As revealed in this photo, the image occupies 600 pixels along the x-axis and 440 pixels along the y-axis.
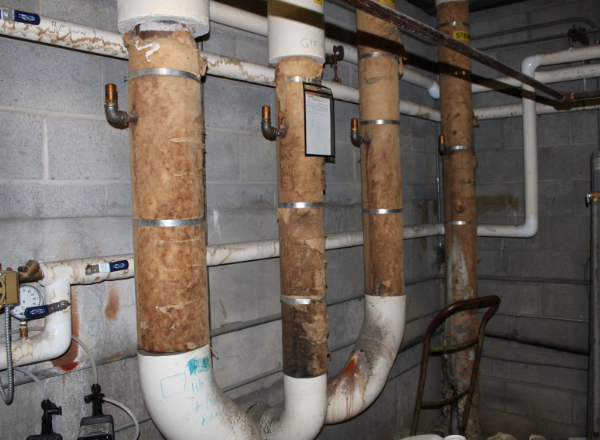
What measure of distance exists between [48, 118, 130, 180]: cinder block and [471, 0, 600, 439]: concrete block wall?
90.0 inches

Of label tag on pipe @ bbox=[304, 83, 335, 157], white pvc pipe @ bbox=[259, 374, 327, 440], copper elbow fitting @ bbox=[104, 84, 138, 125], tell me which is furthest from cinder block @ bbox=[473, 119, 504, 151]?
copper elbow fitting @ bbox=[104, 84, 138, 125]

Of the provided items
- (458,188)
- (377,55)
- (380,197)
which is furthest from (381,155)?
(458,188)

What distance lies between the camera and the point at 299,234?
1.61 m

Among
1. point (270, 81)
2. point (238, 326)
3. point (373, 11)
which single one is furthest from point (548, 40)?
point (238, 326)

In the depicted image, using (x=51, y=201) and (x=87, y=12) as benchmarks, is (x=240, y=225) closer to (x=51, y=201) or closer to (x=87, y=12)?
(x=51, y=201)

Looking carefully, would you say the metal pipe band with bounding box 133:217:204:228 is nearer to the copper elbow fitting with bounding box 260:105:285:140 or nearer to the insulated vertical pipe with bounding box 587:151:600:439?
the copper elbow fitting with bounding box 260:105:285:140

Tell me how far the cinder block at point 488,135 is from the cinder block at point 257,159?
1.64 m

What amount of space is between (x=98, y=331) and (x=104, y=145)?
57cm

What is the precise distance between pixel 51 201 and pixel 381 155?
1295mm

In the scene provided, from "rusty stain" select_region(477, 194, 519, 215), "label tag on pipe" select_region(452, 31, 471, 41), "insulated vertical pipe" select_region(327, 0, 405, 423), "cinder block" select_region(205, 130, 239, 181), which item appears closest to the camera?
"cinder block" select_region(205, 130, 239, 181)

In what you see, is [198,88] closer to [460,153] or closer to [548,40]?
[460,153]

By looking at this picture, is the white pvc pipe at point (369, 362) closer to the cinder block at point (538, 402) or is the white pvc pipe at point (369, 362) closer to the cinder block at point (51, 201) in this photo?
the cinder block at point (51, 201)

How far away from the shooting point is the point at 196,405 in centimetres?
127

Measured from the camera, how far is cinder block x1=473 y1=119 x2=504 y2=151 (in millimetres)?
2832
